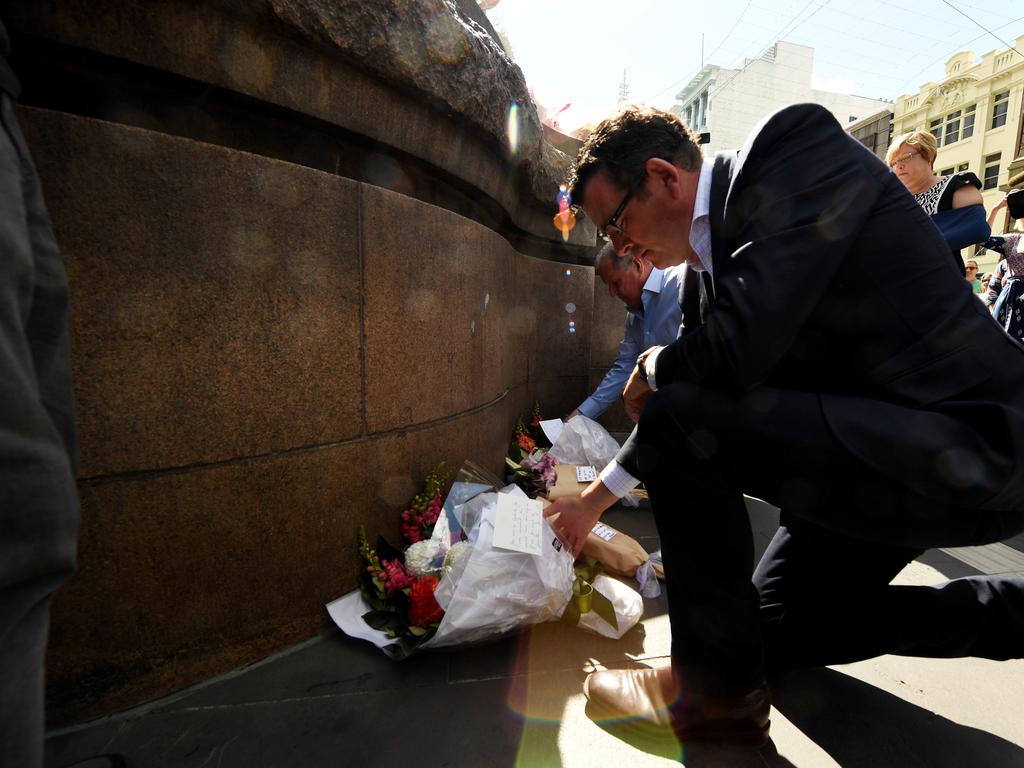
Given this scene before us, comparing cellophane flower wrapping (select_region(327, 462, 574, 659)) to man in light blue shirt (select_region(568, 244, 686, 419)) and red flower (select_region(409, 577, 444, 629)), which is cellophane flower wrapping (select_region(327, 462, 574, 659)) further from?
man in light blue shirt (select_region(568, 244, 686, 419))

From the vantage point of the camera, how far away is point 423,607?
1.80m

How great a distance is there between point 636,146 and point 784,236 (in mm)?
592

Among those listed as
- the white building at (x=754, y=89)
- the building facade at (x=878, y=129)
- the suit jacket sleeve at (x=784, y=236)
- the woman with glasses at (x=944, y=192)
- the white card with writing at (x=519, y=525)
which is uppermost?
→ the white building at (x=754, y=89)

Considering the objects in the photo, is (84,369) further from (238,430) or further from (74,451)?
(74,451)

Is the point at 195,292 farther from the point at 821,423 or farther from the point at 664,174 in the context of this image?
the point at 821,423

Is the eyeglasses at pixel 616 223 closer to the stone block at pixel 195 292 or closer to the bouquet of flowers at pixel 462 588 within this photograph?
the stone block at pixel 195 292

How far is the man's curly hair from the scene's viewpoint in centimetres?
161

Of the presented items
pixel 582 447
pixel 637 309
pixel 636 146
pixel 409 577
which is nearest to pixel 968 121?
pixel 637 309

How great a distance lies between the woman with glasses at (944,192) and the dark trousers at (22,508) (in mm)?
3571

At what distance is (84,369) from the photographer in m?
1.39

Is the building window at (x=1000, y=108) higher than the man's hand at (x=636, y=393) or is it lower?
higher

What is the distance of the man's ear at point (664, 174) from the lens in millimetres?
1571

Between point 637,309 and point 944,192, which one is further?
point 637,309

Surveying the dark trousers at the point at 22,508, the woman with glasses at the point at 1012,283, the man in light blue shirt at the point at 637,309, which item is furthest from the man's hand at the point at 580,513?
the woman with glasses at the point at 1012,283
